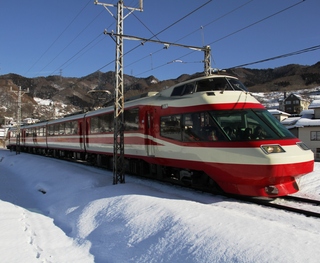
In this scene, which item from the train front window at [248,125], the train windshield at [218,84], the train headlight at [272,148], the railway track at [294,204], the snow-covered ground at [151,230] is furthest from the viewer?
the train windshield at [218,84]

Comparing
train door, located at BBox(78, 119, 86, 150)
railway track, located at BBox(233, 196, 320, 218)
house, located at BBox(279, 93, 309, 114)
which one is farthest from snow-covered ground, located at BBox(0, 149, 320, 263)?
house, located at BBox(279, 93, 309, 114)

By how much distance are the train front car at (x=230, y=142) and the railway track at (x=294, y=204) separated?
36cm

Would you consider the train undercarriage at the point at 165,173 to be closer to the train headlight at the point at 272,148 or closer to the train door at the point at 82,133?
the train door at the point at 82,133

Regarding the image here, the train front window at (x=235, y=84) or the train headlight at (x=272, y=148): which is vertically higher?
the train front window at (x=235, y=84)

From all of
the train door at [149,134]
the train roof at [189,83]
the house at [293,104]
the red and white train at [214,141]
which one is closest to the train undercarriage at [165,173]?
the red and white train at [214,141]

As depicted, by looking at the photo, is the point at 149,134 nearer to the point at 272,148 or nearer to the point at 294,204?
the point at 272,148

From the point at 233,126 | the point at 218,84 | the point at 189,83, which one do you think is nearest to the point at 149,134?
the point at 189,83

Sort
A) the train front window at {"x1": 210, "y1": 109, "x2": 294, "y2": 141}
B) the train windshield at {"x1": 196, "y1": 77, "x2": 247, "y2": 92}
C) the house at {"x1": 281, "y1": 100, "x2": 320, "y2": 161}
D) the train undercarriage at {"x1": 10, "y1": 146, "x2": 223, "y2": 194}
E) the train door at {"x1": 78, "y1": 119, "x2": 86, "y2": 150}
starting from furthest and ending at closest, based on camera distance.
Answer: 1. the house at {"x1": 281, "y1": 100, "x2": 320, "y2": 161}
2. the train door at {"x1": 78, "y1": 119, "x2": 86, "y2": 150}
3. the train undercarriage at {"x1": 10, "y1": 146, "x2": 223, "y2": 194}
4. the train windshield at {"x1": 196, "y1": 77, "x2": 247, "y2": 92}
5. the train front window at {"x1": 210, "y1": 109, "x2": 294, "y2": 141}

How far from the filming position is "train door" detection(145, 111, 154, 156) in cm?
997

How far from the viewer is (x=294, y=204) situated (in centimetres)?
709

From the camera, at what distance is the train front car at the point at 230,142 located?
6.66 m

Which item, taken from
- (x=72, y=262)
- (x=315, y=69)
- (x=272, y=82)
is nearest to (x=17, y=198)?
(x=72, y=262)

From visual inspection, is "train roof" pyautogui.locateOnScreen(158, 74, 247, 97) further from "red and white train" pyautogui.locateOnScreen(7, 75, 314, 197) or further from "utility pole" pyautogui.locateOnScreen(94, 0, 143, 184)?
"utility pole" pyautogui.locateOnScreen(94, 0, 143, 184)

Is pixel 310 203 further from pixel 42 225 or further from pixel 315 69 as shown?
pixel 315 69
